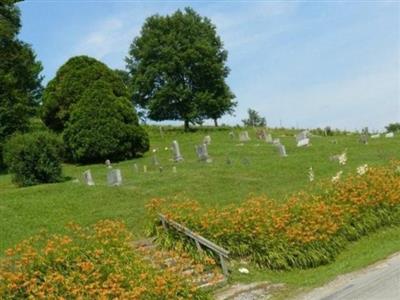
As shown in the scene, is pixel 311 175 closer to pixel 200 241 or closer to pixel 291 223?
pixel 291 223

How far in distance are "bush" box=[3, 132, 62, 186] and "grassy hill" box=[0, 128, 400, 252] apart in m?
1.00

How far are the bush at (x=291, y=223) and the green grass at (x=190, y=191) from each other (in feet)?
1.22

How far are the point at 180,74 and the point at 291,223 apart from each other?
39439mm

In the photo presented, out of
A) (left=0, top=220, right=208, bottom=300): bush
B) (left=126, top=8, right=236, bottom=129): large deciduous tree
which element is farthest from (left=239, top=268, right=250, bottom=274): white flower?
(left=126, top=8, right=236, bottom=129): large deciduous tree

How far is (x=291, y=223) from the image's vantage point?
593 inches

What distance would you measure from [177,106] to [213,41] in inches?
297

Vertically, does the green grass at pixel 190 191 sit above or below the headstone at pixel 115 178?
below

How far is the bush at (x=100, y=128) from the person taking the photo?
3112 centimetres

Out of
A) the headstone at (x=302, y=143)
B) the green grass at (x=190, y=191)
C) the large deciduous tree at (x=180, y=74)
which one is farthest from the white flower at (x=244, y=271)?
the large deciduous tree at (x=180, y=74)

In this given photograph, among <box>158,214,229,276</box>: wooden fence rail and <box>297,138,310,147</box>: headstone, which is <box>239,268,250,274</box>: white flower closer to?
<box>158,214,229,276</box>: wooden fence rail

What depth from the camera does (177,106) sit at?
5284 centimetres

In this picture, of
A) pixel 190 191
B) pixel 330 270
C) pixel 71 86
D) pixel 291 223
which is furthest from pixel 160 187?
pixel 71 86

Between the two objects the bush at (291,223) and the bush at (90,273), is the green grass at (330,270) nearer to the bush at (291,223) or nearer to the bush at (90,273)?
the bush at (291,223)

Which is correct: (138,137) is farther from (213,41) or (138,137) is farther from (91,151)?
(213,41)
